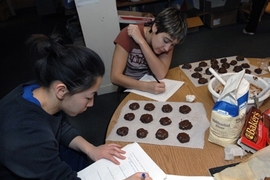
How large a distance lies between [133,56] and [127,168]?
826mm

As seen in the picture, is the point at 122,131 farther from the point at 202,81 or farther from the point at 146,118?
the point at 202,81

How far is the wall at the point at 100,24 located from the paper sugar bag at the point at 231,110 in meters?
1.64

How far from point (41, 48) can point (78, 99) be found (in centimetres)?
21

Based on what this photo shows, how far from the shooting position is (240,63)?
4.59 ft

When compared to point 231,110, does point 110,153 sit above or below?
below

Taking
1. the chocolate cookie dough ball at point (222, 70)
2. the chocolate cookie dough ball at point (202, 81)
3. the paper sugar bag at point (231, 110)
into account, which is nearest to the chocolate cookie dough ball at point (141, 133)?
the paper sugar bag at point (231, 110)

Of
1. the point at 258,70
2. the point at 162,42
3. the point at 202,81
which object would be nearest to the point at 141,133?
the point at 202,81

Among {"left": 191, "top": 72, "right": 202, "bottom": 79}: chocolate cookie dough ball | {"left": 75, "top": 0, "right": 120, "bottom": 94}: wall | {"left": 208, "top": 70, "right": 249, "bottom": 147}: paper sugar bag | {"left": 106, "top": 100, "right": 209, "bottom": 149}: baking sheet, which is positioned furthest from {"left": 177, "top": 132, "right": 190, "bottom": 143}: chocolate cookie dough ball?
{"left": 75, "top": 0, "right": 120, "bottom": 94}: wall

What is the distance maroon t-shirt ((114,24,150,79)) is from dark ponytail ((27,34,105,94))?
0.62 meters

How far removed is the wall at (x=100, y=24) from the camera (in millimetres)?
2168

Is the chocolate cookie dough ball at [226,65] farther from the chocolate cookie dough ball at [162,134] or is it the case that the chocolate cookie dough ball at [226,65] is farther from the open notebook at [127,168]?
the open notebook at [127,168]

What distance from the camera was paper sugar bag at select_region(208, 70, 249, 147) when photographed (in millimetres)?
786

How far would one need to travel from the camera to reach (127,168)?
0.87m

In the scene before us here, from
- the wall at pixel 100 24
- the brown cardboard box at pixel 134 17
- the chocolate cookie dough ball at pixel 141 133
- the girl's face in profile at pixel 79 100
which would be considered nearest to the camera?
the girl's face in profile at pixel 79 100
